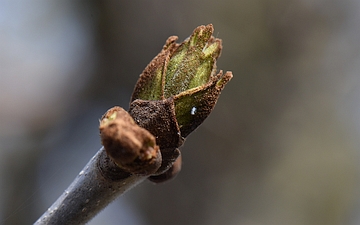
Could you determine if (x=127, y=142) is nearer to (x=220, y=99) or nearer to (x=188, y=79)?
(x=188, y=79)

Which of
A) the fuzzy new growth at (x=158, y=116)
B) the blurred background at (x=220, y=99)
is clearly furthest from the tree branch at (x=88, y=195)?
the blurred background at (x=220, y=99)

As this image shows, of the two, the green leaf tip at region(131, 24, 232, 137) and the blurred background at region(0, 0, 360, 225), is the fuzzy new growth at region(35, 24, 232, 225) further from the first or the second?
the blurred background at region(0, 0, 360, 225)

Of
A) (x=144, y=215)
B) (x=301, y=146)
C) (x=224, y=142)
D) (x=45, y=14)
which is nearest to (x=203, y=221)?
(x=144, y=215)

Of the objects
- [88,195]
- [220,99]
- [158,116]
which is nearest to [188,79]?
[158,116]

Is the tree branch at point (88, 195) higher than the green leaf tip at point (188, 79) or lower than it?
lower

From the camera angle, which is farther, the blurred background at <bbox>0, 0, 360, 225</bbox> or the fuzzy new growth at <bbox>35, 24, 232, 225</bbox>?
the blurred background at <bbox>0, 0, 360, 225</bbox>

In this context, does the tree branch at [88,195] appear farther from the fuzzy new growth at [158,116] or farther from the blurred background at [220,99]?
the blurred background at [220,99]

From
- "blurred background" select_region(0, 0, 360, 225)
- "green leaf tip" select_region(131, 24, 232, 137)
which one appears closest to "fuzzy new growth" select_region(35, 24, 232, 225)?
"green leaf tip" select_region(131, 24, 232, 137)

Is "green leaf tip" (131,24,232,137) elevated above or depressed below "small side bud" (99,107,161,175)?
above

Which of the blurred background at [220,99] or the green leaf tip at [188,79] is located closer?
the green leaf tip at [188,79]
